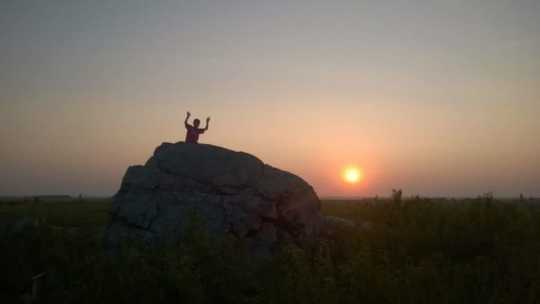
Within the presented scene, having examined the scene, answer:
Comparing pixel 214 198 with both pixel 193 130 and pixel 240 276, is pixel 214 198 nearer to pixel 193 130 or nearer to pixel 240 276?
pixel 193 130

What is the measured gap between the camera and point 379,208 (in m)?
18.8

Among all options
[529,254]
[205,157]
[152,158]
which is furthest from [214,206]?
[529,254]

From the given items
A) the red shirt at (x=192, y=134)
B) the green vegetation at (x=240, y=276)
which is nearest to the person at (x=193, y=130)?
the red shirt at (x=192, y=134)

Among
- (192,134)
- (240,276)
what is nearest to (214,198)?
(192,134)

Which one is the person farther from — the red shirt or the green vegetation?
the green vegetation

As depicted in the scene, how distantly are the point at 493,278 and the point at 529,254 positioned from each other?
195 centimetres

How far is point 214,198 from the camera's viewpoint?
13.5m

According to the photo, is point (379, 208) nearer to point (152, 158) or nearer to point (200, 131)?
point (200, 131)

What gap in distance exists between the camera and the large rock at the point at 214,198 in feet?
42.7

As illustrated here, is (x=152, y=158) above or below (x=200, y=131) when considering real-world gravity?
below

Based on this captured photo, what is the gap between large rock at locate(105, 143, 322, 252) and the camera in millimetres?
13008

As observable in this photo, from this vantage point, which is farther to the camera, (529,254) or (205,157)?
(205,157)

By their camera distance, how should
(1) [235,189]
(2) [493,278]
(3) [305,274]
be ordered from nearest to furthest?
(3) [305,274], (2) [493,278], (1) [235,189]

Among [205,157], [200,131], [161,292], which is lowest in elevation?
[161,292]
